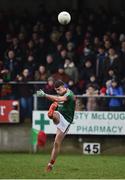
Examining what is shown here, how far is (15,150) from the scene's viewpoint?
862 inches

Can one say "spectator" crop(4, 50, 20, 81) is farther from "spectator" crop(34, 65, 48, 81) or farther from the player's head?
the player's head

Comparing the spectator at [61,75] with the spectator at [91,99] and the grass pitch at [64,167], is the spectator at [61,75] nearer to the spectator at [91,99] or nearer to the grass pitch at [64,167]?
the spectator at [91,99]

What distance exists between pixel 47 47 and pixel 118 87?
3837mm

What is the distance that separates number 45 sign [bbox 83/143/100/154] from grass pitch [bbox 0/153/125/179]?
2.37ft

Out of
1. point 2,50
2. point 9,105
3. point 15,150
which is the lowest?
point 15,150

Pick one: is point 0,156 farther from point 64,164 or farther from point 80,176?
point 80,176

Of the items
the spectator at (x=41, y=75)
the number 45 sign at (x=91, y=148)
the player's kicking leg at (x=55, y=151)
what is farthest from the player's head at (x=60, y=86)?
the spectator at (x=41, y=75)

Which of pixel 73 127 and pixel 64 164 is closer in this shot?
pixel 64 164

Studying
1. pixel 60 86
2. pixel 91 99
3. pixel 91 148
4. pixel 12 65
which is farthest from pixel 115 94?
pixel 60 86

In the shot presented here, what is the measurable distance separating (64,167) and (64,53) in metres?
6.17

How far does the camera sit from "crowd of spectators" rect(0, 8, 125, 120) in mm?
21750

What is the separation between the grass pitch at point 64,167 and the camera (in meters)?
15.3

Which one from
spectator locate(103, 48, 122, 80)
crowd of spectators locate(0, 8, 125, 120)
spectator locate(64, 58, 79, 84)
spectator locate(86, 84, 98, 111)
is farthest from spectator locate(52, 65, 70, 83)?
spectator locate(103, 48, 122, 80)

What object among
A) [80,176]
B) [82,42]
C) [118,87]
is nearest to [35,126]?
[118,87]
